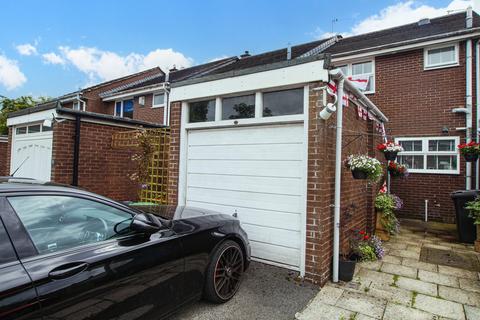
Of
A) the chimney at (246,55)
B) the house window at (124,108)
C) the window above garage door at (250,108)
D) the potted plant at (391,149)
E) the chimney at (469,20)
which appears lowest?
the potted plant at (391,149)

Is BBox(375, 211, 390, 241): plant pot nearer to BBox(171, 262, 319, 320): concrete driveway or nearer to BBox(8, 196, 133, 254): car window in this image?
BBox(171, 262, 319, 320): concrete driveway

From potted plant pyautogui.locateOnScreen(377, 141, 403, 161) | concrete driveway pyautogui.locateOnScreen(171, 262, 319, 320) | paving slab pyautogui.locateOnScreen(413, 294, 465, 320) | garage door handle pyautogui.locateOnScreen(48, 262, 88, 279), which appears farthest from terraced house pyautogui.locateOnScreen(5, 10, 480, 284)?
garage door handle pyautogui.locateOnScreen(48, 262, 88, 279)

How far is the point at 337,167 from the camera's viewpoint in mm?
3816

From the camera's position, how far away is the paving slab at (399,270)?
4.11 m

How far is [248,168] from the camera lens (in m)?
4.32

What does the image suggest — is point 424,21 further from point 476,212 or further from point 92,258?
point 92,258

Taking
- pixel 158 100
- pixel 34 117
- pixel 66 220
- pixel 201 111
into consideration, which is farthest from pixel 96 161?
pixel 158 100

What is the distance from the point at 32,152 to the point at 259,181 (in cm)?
581

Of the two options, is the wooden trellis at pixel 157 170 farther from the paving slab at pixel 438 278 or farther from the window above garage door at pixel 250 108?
the paving slab at pixel 438 278

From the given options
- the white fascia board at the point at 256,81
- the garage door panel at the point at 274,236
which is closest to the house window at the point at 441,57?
the white fascia board at the point at 256,81

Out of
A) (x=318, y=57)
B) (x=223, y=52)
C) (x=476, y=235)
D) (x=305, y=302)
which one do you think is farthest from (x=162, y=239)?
(x=223, y=52)

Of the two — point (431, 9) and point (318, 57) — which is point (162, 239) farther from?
point (431, 9)

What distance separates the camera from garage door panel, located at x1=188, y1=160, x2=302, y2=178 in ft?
12.9

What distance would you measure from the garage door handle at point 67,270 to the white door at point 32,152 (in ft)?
17.1
